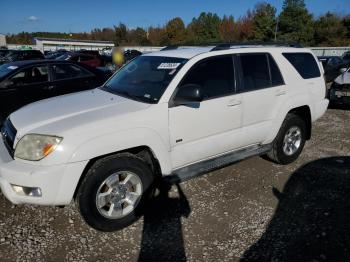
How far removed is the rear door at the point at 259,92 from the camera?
424 centimetres

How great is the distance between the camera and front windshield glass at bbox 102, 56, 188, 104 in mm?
3668

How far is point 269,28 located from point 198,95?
67063 millimetres

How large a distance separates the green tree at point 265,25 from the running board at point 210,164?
63317mm

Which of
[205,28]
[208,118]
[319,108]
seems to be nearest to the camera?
[208,118]

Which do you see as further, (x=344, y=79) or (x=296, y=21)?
(x=296, y=21)

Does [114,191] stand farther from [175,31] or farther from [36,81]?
[175,31]

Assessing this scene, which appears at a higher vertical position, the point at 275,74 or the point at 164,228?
the point at 275,74

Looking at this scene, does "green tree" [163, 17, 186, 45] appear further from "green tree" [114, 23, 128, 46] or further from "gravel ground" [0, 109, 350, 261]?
"gravel ground" [0, 109, 350, 261]

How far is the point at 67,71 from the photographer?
7617mm

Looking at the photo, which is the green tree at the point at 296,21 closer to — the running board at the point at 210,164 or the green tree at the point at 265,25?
the green tree at the point at 265,25

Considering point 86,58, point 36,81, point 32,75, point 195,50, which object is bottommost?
point 36,81

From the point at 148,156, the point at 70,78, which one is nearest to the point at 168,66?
the point at 148,156

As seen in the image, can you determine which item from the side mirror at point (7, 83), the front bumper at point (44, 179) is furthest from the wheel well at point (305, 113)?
the side mirror at point (7, 83)

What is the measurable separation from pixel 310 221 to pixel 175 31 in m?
85.4
